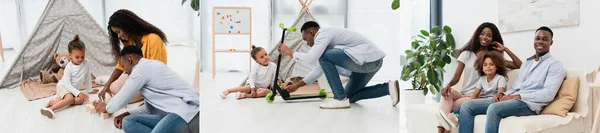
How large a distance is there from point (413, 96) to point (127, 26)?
2328 mm

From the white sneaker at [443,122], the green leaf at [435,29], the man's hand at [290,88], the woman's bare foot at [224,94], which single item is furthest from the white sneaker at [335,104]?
the green leaf at [435,29]

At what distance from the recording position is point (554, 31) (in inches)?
113

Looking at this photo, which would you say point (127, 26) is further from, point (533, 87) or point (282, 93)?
point (533, 87)

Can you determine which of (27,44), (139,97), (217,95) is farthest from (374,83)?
(27,44)

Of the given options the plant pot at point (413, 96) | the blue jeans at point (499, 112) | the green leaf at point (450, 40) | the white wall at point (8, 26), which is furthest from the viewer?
the green leaf at point (450, 40)

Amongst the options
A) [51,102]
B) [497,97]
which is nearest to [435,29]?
[497,97]

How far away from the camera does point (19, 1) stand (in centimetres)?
205


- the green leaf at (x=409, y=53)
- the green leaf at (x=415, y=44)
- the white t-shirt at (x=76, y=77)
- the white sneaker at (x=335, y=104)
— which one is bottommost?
the white sneaker at (x=335, y=104)

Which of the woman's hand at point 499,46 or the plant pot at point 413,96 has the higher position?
the woman's hand at point 499,46

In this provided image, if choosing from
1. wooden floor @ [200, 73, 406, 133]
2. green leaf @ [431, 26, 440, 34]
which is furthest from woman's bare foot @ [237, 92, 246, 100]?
green leaf @ [431, 26, 440, 34]

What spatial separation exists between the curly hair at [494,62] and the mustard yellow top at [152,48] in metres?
2.29

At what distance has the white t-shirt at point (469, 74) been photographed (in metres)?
3.52

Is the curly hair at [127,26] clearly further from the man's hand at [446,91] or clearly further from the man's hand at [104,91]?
the man's hand at [446,91]

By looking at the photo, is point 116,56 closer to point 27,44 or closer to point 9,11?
point 27,44
